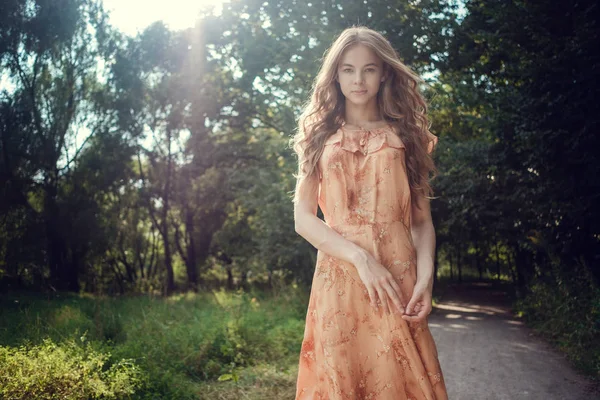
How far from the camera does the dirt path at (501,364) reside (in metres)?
5.64

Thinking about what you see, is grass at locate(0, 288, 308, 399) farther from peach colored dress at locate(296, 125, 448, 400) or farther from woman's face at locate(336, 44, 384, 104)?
woman's face at locate(336, 44, 384, 104)

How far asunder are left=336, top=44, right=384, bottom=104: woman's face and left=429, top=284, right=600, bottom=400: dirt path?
4.33 metres

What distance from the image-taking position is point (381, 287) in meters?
1.82

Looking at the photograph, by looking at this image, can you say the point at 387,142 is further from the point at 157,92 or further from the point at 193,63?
the point at 157,92

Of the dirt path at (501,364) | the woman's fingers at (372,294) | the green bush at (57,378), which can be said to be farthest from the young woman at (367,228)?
the dirt path at (501,364)

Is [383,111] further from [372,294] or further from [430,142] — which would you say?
[372,294]

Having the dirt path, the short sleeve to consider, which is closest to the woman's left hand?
the short sleeve

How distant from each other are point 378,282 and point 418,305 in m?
0.17

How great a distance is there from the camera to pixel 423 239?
2115 millimetres

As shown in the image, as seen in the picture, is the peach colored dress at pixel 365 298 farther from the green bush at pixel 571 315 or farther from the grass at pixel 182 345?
the green bush at pixel 571 315

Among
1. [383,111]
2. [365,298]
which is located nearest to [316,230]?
A: [365,298]

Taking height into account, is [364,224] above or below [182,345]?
above

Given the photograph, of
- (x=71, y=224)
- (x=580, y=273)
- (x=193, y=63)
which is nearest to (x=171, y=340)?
(x=580, y=273)

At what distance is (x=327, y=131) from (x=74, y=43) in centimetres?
1574
